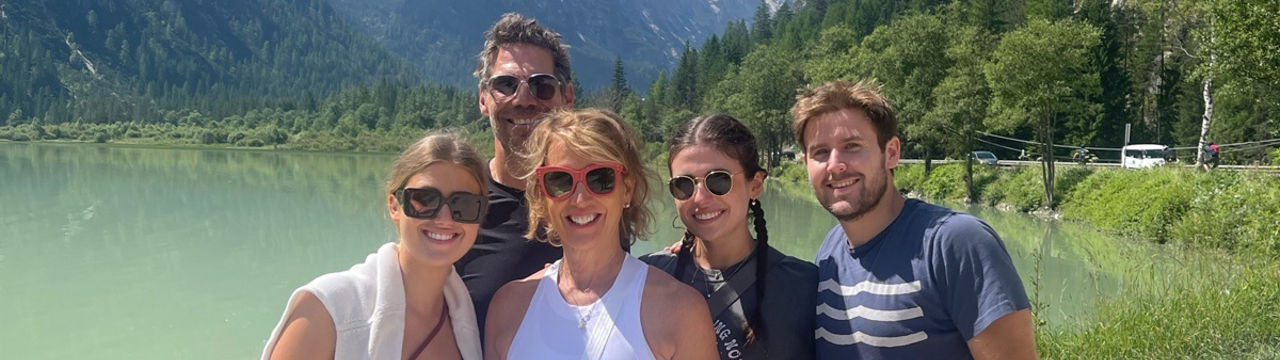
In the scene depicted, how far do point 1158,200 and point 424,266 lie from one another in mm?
20717

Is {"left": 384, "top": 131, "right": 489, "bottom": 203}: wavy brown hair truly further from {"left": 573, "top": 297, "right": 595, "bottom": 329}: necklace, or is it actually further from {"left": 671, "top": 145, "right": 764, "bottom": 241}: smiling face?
{"left": 671, "top": 145, "right": 764, "bottom": 241}: smiling face

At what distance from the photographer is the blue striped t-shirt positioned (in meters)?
2.33

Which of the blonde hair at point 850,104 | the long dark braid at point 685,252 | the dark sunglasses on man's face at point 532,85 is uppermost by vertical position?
the dark sunglasses on man's face at point 532,85

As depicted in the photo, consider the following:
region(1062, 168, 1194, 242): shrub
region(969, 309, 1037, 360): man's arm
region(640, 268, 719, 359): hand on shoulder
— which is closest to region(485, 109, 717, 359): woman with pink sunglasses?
region(640, 268, 719, 359): hand on shoulder

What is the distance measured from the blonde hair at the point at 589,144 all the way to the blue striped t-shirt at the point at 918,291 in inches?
31.0

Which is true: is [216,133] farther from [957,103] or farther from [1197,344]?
[1197,344]

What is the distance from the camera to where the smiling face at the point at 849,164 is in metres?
2.68

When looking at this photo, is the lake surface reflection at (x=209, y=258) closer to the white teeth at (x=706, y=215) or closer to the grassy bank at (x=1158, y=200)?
the white teeth at (x=706, y=215)

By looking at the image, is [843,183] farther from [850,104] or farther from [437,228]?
[437,228]

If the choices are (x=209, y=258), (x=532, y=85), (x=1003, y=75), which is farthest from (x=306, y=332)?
(x=1003, y=75)

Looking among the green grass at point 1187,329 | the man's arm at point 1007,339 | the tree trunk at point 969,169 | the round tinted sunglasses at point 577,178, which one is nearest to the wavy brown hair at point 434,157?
the round tinted sunglasses at point 577,178

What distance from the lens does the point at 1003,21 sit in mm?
52875

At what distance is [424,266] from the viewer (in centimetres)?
253

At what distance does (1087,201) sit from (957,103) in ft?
25.7
